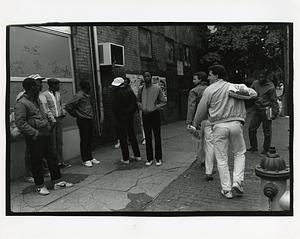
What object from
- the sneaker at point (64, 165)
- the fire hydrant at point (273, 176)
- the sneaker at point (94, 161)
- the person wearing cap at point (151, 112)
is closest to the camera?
the fire hydrant at point (273, 176)

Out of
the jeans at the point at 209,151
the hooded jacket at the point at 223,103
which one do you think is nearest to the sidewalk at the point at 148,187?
the jeans at the point at 209,151

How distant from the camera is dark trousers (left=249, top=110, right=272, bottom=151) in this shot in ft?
14.3

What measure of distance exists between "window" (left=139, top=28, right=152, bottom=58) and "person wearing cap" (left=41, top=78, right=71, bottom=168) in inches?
45.6

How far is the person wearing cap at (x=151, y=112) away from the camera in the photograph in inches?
196

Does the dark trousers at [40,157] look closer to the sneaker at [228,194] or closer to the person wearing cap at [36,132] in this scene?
the person wearing cap at [36,132]

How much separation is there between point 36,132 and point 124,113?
1.56 metres

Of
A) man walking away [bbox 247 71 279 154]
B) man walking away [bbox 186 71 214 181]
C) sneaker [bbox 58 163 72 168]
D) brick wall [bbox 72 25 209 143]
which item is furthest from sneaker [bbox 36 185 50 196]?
man walking away [bbox 247 71 279 154]

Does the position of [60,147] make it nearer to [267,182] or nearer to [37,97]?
[37,97]

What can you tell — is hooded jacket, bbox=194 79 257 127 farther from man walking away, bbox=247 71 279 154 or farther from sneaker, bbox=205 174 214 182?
sneaker, bbox=205 174 214 182

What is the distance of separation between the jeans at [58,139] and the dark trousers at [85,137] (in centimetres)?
26

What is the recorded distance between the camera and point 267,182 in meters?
3.46

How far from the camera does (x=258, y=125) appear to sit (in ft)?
14.9

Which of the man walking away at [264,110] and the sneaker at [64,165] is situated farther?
the sneaker at [64,165]
